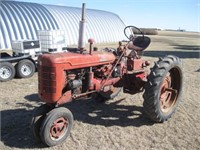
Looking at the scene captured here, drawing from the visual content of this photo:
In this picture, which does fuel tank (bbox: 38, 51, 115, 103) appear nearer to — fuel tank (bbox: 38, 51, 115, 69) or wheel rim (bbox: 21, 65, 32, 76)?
fuel tank (bbox: 38, 51, 115, 69)

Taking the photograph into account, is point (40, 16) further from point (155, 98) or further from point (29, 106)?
A: point (155, 98)

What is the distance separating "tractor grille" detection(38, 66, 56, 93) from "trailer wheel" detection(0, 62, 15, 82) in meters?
4.89

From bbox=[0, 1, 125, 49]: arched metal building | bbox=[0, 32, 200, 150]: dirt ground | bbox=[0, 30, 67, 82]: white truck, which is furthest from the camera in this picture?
bbox=[0, 1, 125, 49]: arched metal building

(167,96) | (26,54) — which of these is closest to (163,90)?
(167,96)

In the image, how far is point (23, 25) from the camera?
57.8 feet

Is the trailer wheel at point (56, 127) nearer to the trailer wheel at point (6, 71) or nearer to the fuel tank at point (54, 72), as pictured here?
the fuel tank at point (54, 72)

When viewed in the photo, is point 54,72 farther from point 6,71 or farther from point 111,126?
point 6,71

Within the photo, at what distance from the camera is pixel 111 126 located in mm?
4848

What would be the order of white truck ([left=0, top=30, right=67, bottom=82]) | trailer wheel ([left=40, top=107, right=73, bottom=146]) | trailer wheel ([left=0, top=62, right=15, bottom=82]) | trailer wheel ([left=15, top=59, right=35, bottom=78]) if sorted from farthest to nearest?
trailer wheel ([left=15, top=59, right=35, bottom=78]) → white truck ([left=0, top=30, right=67, bottom=82]) → trailer wheel ([left=0, top=62, right=15, bottom=82]) → trailer wheel ([left=40, top=107, right=73, bottom=146])

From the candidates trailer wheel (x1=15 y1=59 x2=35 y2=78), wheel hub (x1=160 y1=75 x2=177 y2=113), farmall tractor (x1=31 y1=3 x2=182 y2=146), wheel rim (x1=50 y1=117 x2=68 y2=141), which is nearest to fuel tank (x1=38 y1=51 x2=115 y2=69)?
farmall tractor (x1=31 y1=3 x2=182 y2=146)

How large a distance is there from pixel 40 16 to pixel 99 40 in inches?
245

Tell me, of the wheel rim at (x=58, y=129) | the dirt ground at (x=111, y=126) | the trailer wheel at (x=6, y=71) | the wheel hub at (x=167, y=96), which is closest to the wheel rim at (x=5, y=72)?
the trailer wheel at (x=6, y=71)

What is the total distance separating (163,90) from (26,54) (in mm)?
6018

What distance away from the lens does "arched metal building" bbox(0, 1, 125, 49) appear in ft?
55.4
